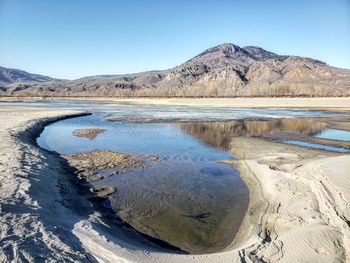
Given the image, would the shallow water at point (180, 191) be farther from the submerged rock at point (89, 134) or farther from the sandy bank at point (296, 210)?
the submerged rock at point (89, 134)

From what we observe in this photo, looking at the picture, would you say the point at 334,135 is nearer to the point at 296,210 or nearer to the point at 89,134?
the point at 296,210

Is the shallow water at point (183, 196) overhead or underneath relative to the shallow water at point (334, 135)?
overhead

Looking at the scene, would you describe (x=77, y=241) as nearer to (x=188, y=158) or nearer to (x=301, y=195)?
(x=301, y=195)

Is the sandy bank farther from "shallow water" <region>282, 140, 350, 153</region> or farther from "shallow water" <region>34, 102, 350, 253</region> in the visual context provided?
"shallow water" <region>282, 140, 350, 153</region>

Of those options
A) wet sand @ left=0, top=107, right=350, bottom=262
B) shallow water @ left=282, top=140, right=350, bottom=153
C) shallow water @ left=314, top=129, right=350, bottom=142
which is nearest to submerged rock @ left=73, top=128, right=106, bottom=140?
wet sand @ left=0, top=107, right=350, bottom=262

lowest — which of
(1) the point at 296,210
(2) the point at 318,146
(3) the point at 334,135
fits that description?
(3) the point at 334,135

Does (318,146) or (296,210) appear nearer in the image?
(296,210)

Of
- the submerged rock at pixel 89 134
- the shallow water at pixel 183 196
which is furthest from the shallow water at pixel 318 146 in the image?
the submerged rock at pixel 89 134

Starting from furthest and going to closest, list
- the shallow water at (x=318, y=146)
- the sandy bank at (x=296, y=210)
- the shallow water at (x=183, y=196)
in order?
1. the shallow water at (x=318, y=146)
2. the shallow water at (x=183, y=196)
3. the sandy bank at (x=296, y=210)

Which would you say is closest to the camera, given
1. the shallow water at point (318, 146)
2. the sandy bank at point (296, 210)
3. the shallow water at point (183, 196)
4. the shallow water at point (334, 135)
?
the sandy bank at point (296, 210)

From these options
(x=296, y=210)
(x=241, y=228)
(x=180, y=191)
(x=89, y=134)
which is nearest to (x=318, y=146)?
(x=180, y=191)
